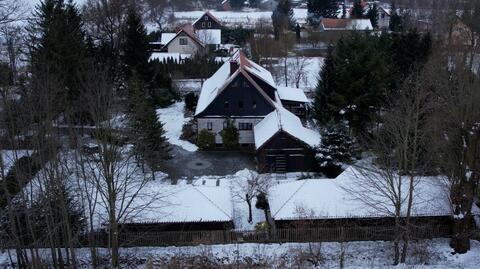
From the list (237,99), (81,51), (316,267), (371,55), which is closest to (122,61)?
(81,51)

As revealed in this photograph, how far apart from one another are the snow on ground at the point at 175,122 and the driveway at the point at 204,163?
2.77ft

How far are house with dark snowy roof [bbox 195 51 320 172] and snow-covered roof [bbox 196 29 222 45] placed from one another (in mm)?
26477

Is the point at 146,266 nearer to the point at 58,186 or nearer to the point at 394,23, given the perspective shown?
the point at 58,186

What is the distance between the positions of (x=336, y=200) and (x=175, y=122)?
59.6 ft

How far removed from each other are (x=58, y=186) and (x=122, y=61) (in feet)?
76.0

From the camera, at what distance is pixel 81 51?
121 ft

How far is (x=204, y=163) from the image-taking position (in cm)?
3328

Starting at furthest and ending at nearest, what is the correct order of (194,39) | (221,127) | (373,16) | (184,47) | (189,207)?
(373,16)
(184,47)
(194,39)
(221,127)
(189,207)

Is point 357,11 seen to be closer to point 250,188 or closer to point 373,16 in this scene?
point 373,16

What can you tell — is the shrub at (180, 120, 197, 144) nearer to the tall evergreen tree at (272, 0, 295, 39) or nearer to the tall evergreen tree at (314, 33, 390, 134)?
the tall evergreen tree at (314, 33, 390, 134)

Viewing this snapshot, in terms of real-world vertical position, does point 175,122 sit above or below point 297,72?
below

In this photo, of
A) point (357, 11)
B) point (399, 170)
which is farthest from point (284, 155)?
point (357, 11)

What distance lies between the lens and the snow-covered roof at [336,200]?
24219 millimetres

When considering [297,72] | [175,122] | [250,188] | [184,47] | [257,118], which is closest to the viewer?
[250,188]
